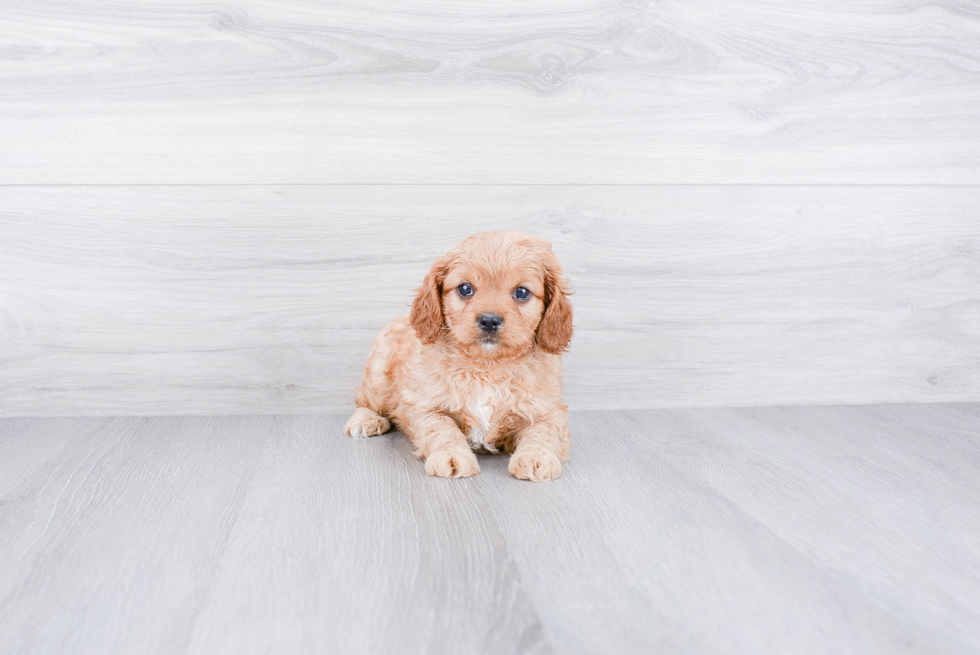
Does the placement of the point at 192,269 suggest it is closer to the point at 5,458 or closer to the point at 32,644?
the point at 5,458

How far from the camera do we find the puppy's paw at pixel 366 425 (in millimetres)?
1797

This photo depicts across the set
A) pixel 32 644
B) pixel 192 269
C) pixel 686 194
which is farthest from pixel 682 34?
pixel 32 644

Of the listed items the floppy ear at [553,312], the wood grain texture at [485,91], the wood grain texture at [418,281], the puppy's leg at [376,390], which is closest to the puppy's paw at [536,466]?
the floppy ear at [553,312]

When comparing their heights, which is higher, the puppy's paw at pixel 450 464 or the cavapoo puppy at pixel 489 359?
the cavapoo puppy at pixel 489 359

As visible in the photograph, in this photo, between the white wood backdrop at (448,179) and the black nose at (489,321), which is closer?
the black nose at (489,321)

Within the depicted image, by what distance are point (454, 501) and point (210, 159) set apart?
48.4 inches

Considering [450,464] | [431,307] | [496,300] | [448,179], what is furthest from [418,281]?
[450,464]

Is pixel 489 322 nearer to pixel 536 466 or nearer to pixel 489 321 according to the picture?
pixel 489 321

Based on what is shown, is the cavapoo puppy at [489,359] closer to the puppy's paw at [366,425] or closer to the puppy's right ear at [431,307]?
the puppy's right ear at [431,307]

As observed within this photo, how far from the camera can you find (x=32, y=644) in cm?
85

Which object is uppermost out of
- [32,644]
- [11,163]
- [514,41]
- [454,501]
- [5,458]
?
[514,41]

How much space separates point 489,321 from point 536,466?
32cm

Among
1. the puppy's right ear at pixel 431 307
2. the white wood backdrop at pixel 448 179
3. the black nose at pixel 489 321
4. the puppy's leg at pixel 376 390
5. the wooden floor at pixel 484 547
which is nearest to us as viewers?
the wooden floor at pixel 484 547

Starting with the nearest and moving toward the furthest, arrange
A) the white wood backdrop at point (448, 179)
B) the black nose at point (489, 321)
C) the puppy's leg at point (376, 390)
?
the black nose at point (489, 321) < the puppy's leg at point (376, 390) < the white wood backdrop at point (448, 179)
